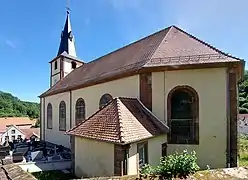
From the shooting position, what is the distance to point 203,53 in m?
12.8

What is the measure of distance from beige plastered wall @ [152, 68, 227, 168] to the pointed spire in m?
21.8

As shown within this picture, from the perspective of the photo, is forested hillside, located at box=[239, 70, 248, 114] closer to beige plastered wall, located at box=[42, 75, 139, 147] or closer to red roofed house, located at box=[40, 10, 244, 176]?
beige plastered wall, located at box=[42, 75, 139, 147]

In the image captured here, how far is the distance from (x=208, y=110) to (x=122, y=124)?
189 inches

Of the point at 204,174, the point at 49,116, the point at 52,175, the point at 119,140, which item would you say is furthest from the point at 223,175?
the point at 49,116

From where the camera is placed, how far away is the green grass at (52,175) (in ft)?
39.5

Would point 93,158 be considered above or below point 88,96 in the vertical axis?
below

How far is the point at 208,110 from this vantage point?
39.0 feet

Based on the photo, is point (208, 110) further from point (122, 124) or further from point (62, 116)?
point (62, 116)

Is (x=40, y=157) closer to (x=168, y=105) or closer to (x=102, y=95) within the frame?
(x=102, y=95)

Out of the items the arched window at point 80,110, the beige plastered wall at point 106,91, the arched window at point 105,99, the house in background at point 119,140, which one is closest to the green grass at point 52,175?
the house in background at point 119,140

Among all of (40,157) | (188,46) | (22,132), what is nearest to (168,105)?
(188,46)

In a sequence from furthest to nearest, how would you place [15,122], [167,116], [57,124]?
1. [15,122]
2. [57,124]
3. [167,116]

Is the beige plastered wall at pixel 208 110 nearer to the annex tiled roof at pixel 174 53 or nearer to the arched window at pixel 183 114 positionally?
the arched window at pixel 183 114

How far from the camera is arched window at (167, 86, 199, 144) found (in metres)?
12.1
